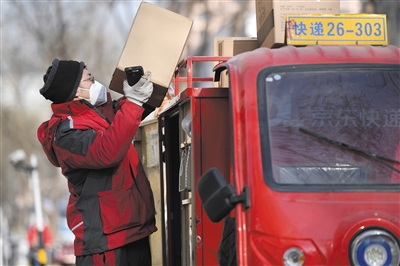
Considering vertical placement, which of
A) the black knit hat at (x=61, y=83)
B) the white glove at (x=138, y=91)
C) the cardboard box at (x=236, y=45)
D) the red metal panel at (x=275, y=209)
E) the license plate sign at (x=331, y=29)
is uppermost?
the cardboard box at (x=236, y=45)

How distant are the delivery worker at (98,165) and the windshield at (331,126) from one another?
3.43ft

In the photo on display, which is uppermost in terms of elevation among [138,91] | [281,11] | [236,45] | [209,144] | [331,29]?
[281,11]

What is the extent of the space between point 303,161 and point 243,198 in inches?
15.5

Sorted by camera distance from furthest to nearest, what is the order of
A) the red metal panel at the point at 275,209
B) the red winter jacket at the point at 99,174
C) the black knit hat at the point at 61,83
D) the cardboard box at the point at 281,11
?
the cardboard box at the point at 281,11 → the black knit hat at the point at 61,83 → the red winter jacket at the point at 99,174 → the red metal panel at the point at 275,209

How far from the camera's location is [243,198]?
3.61m

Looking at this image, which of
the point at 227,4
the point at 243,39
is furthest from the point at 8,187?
the point at 243,39

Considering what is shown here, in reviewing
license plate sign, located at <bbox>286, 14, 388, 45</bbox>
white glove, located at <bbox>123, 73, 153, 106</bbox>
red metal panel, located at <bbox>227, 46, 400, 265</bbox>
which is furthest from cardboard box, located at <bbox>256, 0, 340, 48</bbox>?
red metal panel, located at <bbox>227, 46, 400, 265</bbox>

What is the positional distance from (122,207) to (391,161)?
1760 millimetres

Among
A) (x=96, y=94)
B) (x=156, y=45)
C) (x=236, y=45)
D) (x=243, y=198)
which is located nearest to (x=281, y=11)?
(x=236, y=45)

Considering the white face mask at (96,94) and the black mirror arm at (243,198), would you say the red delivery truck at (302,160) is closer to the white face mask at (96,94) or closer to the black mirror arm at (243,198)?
the black mirror arm at (243,198)

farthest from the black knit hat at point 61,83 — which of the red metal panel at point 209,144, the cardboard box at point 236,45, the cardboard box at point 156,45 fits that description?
the cardboard box at point 236,45

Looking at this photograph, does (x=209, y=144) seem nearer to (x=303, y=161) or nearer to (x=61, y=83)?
(x=303, y=161)

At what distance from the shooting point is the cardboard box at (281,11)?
16.2 ft

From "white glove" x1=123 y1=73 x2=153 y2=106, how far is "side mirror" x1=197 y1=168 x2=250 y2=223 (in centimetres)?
107
